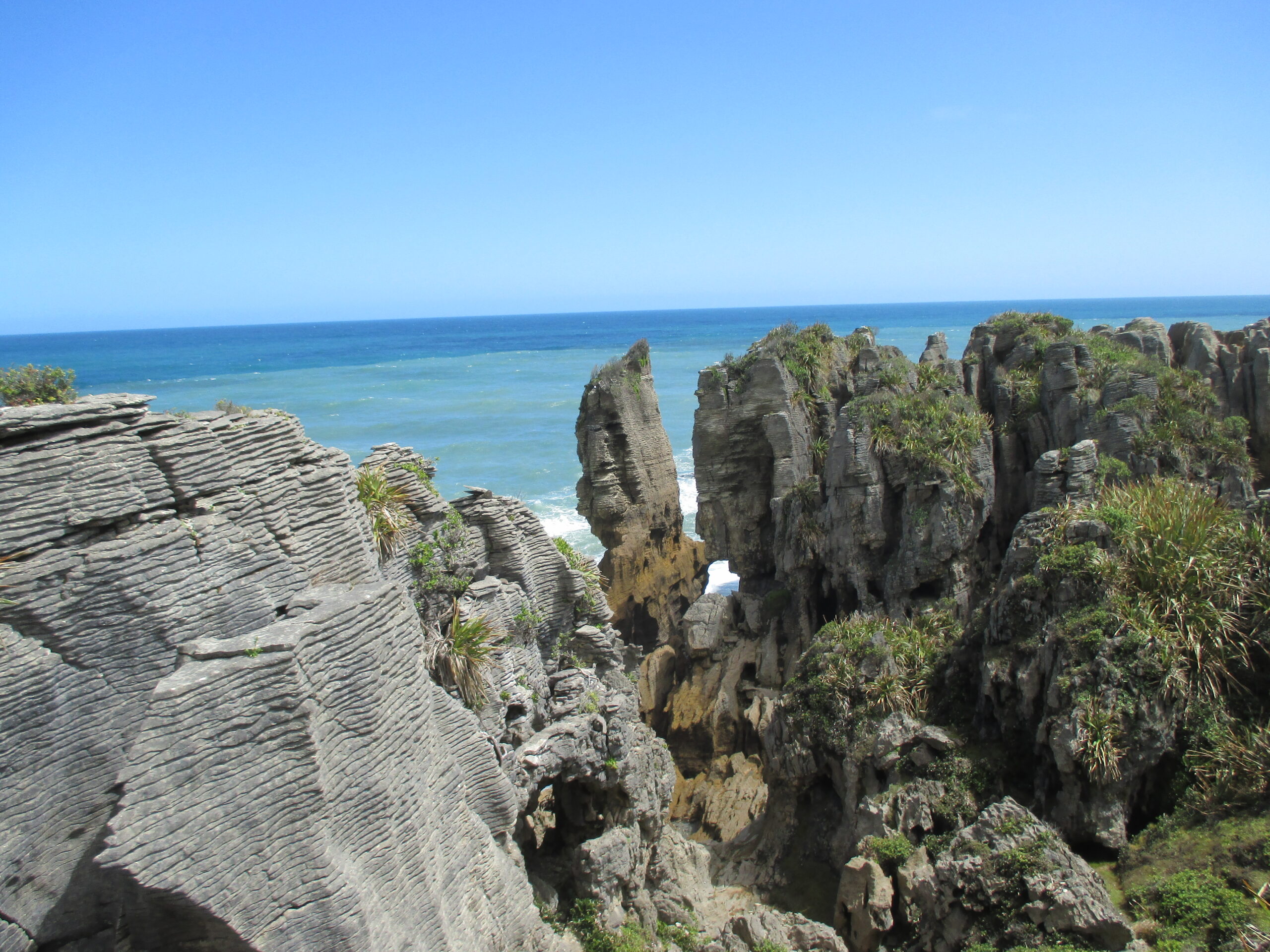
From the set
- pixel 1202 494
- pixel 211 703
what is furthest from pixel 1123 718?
pixel 211 703

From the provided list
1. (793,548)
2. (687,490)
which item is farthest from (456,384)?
(793,548)

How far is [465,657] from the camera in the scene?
A: 1126 centimetres

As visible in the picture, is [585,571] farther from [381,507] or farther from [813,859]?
[813,859]

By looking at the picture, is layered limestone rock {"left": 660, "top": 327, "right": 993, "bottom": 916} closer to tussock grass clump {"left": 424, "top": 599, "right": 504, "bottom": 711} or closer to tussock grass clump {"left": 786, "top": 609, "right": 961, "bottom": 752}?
tussock grass clump {"left": 786, "top": 609, "right": 961, "bottom": 752}

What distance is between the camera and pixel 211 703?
292 inches

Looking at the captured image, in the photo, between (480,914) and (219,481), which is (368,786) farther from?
(219,481)

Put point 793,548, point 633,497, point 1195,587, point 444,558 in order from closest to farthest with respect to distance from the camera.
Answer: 1. point 444,558
2. point 1195,587
3. point 793,548
4. point 633,497

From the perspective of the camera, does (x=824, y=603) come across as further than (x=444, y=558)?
Yes

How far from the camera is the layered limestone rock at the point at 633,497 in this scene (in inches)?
990

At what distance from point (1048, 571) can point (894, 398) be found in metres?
7.19

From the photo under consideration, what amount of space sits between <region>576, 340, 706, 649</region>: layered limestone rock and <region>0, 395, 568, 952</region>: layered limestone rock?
1616 centimetres

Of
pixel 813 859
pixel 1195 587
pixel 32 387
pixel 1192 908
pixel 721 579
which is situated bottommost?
pixel 721 579

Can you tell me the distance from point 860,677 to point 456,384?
89156mm

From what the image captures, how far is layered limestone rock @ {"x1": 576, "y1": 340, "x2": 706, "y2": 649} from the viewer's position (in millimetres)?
25141
